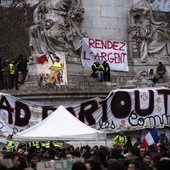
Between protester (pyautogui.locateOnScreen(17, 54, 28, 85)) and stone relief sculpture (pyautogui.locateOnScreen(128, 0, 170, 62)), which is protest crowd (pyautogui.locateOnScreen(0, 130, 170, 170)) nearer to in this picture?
protester (pyautogui.locateOnScreen(17, 54, 28, 85))

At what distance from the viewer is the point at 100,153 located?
59.6ft

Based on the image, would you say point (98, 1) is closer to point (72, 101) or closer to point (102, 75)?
point (102, 75)

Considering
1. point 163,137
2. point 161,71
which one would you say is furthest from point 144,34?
point 163,137

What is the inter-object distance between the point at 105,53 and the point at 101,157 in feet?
65.4

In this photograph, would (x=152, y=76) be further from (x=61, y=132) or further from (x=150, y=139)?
(x=61, y=132)

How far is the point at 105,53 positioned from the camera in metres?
37.6

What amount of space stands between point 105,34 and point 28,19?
27.9 meters

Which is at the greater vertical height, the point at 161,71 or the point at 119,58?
the point at 119,58

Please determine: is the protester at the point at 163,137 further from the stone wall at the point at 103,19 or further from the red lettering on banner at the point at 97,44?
the stone wall at the point at 103,19

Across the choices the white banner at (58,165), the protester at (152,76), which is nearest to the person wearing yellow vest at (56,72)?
the protester at (152,76)

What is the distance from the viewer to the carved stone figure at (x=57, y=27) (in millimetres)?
36062

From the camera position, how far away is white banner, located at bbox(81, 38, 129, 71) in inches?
1462

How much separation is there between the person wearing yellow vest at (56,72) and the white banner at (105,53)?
9.12ft

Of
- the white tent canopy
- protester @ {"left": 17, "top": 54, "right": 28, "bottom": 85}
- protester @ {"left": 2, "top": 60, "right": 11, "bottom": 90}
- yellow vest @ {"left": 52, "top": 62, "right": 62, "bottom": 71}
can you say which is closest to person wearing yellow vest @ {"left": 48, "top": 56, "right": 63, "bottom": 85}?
yellow vest @ {"left": 52, "top": 62, "right": 62, "bottom": 71}
